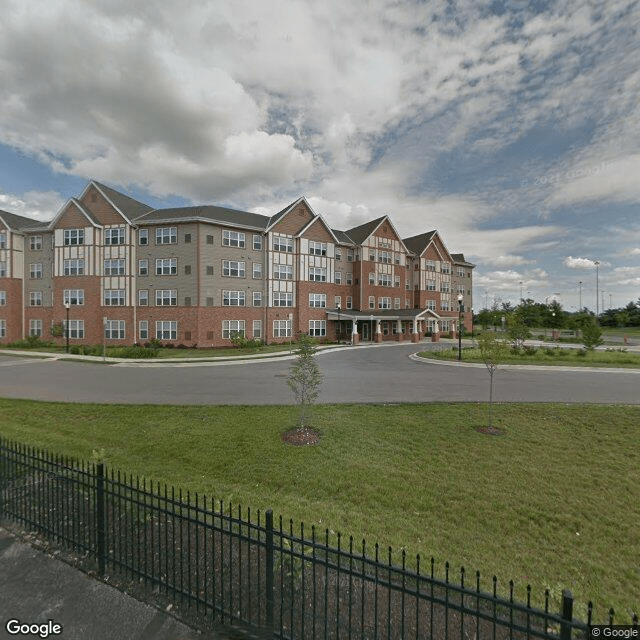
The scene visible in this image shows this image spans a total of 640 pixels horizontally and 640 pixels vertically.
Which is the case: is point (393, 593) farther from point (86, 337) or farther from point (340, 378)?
point (86, 337)

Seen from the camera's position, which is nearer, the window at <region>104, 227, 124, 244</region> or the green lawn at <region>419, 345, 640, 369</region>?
the green lawn at <region>419, 345, 640, 369</region>

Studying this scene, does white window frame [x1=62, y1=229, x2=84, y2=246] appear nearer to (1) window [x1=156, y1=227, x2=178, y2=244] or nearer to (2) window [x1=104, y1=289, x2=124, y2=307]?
(2) window [x1=104, y1=289, x2=124, y2=307]

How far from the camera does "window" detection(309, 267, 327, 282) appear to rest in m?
46.5

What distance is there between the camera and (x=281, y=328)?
144 feet

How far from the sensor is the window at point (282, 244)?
4344cm

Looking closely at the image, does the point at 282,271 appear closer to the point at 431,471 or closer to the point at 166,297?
the point at 166,297

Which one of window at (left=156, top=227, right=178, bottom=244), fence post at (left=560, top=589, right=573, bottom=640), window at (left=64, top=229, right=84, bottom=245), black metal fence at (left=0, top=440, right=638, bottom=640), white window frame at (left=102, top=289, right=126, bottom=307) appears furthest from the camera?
window at (left=64, top=229, right=84, bottom=245)

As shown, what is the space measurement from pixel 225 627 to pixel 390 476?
16.2 ft

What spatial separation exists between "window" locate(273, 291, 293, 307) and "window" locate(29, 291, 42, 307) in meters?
27.3

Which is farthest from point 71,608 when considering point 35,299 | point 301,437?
point 35,299

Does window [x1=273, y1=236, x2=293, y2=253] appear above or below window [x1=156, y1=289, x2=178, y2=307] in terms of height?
above

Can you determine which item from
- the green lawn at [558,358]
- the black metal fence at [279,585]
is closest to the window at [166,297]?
the green lawn at [558,358]

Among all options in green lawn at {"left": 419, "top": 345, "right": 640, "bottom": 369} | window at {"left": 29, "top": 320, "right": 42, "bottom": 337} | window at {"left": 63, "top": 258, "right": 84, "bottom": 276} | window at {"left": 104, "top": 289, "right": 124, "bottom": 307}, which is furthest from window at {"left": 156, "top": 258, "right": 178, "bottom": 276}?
green lawn at {"left": 419, "top": 345, "right": 640, "bottom": 369}

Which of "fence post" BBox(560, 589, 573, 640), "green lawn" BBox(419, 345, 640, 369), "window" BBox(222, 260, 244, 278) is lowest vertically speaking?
"green lawn" BBox(419, 345, 640, 369)
